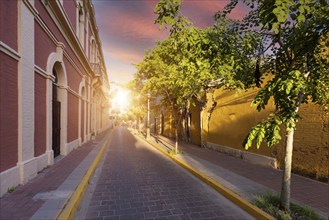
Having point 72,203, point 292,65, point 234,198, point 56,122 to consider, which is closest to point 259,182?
point 234,198

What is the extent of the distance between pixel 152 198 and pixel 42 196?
2599 mm

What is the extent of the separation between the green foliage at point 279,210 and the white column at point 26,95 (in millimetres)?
6200

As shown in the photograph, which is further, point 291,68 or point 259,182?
point 259,182

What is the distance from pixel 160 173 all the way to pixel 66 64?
26.2ft

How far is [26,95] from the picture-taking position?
668 centimetres

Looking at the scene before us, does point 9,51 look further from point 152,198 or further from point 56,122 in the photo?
point 56,122

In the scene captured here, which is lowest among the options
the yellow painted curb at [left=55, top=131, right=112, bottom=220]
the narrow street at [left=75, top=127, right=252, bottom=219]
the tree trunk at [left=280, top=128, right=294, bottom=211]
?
the narrow street at [left=75, top=127, right=252, bottom=219]

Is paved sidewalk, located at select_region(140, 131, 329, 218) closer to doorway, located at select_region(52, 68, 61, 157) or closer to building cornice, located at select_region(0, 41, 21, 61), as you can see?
doorway, located at select_region(52, 68, 61, 157)

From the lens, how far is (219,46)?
16.6ft

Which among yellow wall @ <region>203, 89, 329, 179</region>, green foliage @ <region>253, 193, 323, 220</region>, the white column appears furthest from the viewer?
yellow wall @ <region>203, 89, 329, 179</region>

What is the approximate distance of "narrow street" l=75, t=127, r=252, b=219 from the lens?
4.74 m

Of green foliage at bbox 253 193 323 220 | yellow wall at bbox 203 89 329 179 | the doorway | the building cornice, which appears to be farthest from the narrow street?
the building cornice

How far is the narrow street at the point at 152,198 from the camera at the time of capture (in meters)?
4.74

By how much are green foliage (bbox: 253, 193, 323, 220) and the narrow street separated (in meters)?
0.44
